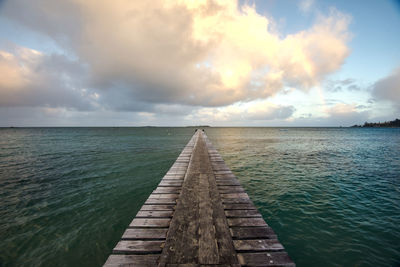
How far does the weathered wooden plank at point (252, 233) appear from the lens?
3.18 m

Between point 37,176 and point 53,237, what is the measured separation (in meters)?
10.4

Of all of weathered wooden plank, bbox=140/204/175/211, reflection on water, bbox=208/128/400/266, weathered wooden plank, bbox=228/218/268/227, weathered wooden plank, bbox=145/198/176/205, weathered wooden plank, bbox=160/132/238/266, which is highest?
weathered wooden plank, bbox=160/132/238/266

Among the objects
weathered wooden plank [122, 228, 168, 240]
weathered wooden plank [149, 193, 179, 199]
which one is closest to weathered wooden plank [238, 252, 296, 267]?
weathered wooden plank [122, 228, 168, 240]

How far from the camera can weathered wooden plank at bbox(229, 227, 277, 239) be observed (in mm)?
3180

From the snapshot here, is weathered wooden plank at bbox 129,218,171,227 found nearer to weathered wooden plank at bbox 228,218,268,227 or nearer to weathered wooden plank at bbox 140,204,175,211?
weathered wooden plank at bbox 140,204,175,211

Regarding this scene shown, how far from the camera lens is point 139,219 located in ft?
12.8

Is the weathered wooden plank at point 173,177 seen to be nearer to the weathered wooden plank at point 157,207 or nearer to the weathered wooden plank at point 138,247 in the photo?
the weathered wooden plank at point 157,207

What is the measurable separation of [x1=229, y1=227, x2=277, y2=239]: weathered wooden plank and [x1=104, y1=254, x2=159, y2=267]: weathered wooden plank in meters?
1.66

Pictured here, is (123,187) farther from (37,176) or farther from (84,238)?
(37,176)

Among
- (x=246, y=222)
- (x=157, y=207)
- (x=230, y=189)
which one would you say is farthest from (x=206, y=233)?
(x=230, y=189)

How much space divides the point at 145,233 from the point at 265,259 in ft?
8.18

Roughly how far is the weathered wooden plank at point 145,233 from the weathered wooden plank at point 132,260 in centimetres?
49

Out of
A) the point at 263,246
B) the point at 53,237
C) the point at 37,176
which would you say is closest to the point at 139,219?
the point at 263,246

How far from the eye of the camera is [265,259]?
8.57 feet
